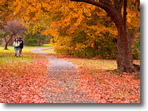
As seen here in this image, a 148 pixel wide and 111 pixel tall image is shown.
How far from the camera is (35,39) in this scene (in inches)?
1913

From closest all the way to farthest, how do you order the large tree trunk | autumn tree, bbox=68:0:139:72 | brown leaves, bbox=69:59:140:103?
brown leaves, bbox=69:59:140:103 → autumn tree, bbox=68:0:139:72 → the large tree trunk

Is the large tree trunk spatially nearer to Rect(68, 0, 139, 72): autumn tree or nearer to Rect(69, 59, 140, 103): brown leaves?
Rect(68, 0, 139, 72): autumn tree

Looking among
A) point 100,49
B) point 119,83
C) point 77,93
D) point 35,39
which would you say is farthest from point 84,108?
point 35,39

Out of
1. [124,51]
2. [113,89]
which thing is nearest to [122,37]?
[124,51]

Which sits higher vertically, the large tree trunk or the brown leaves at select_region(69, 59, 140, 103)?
the large tree trunk

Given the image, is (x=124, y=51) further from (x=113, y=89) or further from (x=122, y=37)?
(x=113, y=89)

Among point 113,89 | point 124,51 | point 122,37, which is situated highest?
point 122,37

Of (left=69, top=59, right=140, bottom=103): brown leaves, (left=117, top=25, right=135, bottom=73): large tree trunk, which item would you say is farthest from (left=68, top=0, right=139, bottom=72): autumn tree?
(left=69, top=59, right=140, bottom=103): brown leaves

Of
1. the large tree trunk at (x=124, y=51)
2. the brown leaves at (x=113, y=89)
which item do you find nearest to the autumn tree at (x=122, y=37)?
the large tree trunk at (x=124, y=51)

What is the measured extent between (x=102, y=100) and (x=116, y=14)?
563 cm

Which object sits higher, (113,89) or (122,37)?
(122,37)

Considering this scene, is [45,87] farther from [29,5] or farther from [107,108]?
[29,5]

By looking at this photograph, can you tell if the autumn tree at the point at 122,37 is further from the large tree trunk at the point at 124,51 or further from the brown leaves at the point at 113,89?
the brown leaves at the point at 113,89

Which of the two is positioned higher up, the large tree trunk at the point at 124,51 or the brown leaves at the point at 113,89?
the large tree trunk at the point at 124,51
